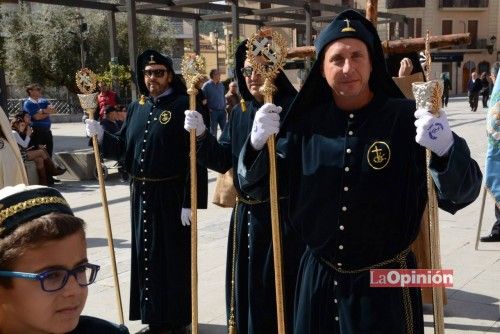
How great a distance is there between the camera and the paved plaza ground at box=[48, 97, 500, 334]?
15.6 ft

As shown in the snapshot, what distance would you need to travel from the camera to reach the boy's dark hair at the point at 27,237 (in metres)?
1.72

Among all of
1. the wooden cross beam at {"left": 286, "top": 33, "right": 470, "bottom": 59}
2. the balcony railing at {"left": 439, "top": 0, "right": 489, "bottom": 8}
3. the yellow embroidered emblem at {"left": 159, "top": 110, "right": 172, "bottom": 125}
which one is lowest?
the yellow embroidered emblem at {"left": 159, "top": 110, "right": 172, "bottom": 125}

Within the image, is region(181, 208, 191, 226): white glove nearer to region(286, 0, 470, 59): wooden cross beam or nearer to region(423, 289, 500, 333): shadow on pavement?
region(286, 0, 470, 59): wooden cross beam

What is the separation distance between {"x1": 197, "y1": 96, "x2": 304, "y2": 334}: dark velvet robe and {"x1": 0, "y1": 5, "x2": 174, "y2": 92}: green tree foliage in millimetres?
29021

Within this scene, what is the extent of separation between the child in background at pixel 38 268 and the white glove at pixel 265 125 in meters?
1.18

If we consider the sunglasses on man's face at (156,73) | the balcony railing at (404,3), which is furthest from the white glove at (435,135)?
the balcony railing at (404,3)

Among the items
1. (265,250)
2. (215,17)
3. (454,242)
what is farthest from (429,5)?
(265,250)

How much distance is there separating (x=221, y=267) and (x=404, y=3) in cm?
4645

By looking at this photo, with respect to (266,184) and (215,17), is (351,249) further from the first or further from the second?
(215,17)

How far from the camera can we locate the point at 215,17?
20.9 metres

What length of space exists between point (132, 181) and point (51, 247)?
287 centimetres

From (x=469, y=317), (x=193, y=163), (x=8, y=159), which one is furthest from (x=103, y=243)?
(x=469, y=317)

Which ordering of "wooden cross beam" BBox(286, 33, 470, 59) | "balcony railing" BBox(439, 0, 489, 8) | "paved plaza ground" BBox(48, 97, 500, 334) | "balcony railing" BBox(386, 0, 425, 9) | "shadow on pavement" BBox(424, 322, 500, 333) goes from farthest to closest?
"balcony railing" BBox(439, 0, 489, 8) → "balcony railing" BBox(386, 0, 425, 9) → "paved plaza ground" BBox(48, 97, 500, 334) → "shadow on pavement" BBox(424, 322, 500, 333) → "wooden cross beam" BBox(286, 33, 470, 59)

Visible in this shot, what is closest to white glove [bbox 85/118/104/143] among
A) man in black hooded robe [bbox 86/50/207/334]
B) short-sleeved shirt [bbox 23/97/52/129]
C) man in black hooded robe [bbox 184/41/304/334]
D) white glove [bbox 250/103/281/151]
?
man in black hooded robe [bbox 86/50/207/334]
